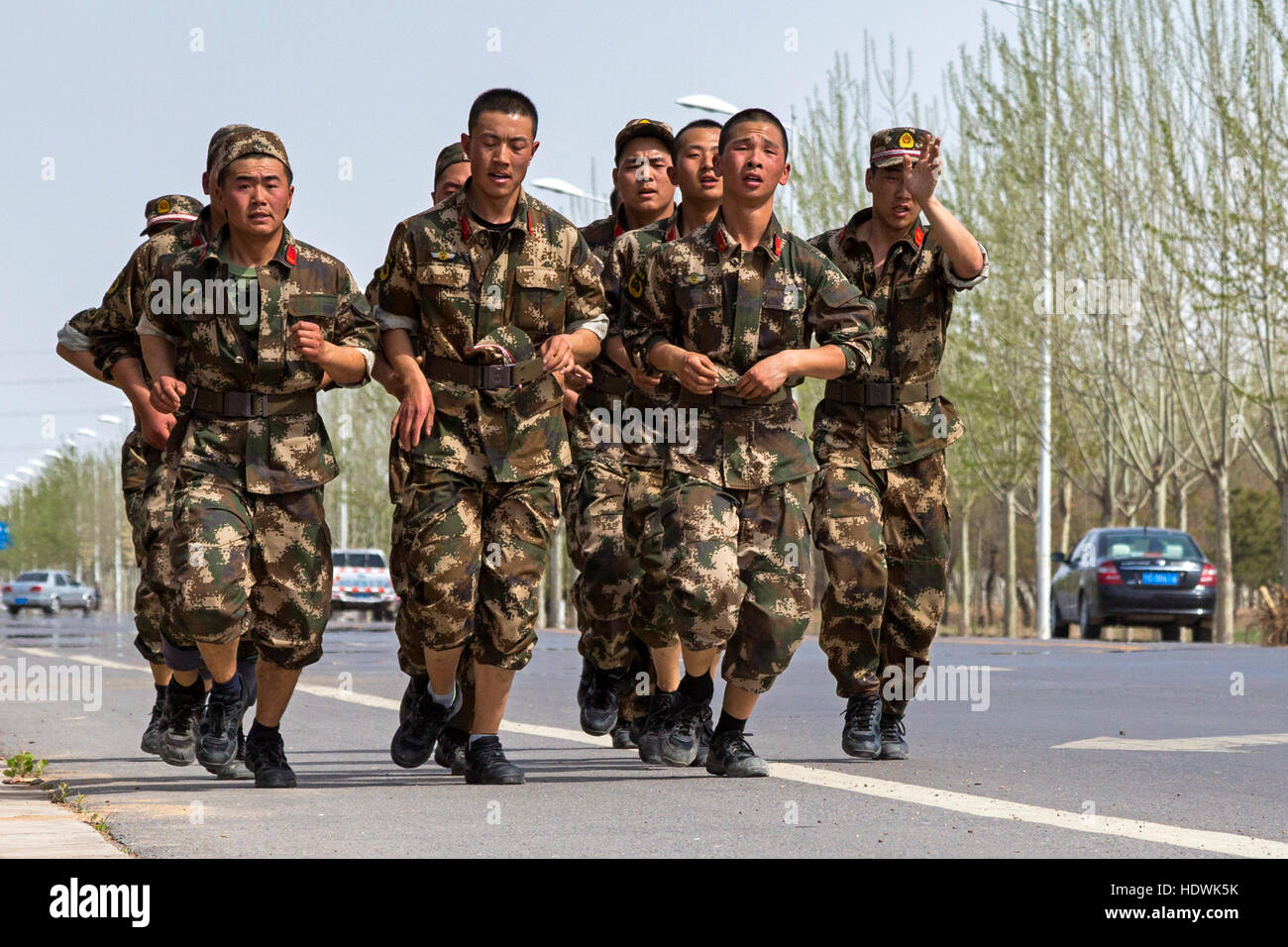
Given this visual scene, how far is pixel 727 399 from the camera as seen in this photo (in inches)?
304

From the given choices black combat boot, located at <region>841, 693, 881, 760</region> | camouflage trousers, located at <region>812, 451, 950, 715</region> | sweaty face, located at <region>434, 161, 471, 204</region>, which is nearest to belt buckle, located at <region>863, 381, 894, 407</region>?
camouflage trousers, located at <region>812, 451, 950, 715</region>

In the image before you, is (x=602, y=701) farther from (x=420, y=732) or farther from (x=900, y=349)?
(x=900, y=349)

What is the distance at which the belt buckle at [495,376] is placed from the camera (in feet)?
24.4

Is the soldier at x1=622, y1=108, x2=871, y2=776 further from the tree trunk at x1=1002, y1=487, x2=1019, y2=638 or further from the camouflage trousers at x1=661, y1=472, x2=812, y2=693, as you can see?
the tree trunk at x1=1002, y1=487, x2=1019, y2=638

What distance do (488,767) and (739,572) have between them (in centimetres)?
111

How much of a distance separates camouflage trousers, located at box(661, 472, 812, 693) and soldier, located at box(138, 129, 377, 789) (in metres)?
1.22

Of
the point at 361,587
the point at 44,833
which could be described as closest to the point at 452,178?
the point at 44,833

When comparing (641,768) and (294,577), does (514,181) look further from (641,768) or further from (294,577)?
(641,768)

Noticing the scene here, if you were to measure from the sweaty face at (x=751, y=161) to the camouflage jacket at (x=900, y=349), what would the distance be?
0.73m

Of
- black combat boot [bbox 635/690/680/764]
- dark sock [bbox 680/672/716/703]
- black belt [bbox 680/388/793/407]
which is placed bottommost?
black combat boot [bbox 635/690/680/764]

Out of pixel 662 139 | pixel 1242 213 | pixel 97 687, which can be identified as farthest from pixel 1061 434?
pixel 662 139

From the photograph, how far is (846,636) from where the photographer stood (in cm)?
851

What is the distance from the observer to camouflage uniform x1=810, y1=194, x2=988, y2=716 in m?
8.42

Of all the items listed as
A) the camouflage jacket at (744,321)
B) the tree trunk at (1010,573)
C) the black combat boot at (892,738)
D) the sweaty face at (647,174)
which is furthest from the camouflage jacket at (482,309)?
the tree trunk at (1010,573)
